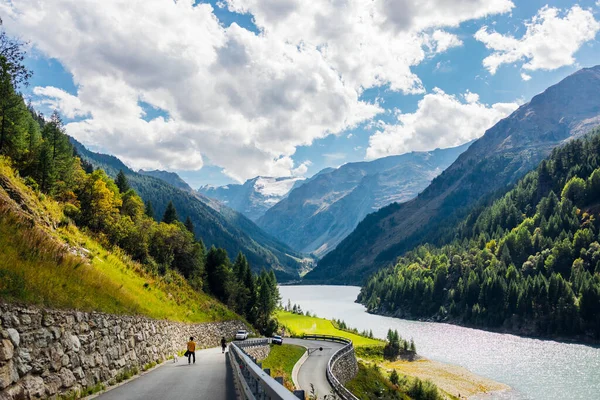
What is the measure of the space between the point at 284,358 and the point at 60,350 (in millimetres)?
45120

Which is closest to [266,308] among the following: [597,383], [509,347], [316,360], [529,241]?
[316,360]

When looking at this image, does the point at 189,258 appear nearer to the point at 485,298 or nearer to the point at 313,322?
the point at 313,322

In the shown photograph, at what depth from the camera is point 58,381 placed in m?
12.4

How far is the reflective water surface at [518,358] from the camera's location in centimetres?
5925

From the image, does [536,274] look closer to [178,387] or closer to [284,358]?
[284,358]

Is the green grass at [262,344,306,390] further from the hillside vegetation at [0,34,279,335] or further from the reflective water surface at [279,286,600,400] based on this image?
the reflective water surface at [279,286,600,400]

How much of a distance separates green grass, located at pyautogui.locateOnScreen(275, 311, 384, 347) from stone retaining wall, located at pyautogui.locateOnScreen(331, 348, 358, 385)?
30574mm

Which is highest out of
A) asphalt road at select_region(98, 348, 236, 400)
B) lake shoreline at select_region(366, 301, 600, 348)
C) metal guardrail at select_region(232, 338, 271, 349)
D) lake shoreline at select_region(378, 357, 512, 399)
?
asphalt road at select_region(98, 348, 236, 400)

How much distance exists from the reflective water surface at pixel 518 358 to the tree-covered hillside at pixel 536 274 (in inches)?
404

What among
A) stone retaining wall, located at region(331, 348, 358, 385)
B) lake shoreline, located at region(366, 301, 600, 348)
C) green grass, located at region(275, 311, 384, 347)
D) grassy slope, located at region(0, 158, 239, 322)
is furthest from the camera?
lake shoreline, located at region(366, 301, 600, 348)

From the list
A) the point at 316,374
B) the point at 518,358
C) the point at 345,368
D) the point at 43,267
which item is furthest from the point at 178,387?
the point at 518,358

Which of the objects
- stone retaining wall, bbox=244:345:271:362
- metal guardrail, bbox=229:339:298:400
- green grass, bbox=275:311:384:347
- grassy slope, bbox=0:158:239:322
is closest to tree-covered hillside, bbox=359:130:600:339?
green grass, bbox=275:311:384:347

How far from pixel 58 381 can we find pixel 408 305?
177m

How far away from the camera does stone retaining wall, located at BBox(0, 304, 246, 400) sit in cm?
1018
